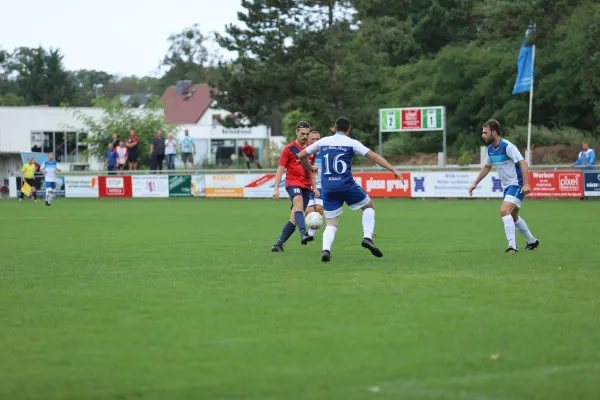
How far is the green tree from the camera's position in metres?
57.2

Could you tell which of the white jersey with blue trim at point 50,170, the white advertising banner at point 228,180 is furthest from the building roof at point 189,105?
the white jersey with blue trim at point 50,170

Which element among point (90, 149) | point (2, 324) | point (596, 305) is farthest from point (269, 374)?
point (90, 149)

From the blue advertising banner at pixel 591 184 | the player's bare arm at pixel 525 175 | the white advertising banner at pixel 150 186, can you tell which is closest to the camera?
the player's bare arm at pixel 525 175

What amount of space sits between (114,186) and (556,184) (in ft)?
62.9

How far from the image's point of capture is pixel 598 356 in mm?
6613

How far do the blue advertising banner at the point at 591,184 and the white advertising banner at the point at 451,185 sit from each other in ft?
9.27

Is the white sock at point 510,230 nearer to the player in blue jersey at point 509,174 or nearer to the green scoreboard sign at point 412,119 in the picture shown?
the player in blue jersey at point 509,174

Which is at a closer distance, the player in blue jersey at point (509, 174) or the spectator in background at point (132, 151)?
the player in blue jersey at point (509, 174)

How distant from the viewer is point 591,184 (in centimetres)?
3316

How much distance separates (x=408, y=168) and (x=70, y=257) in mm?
24200

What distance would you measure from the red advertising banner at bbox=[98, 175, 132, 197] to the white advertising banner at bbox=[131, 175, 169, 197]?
27 cm

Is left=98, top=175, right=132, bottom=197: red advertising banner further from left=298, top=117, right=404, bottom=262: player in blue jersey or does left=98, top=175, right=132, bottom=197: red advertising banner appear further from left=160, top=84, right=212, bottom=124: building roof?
left=160, top=84, right=212, bottom=124: building roof

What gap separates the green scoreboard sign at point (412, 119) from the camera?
4275 centimetres

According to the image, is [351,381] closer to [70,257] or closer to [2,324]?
[2,324]
